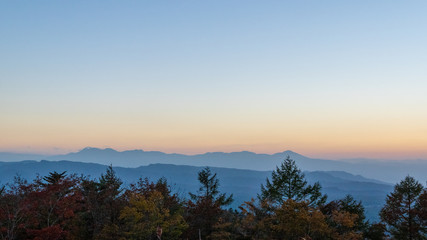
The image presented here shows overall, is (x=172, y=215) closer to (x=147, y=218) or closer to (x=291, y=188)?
(x=147, y=218)

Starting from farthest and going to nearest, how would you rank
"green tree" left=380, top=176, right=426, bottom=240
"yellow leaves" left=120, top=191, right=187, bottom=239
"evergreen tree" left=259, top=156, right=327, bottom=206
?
"evergreen tree" left=259, top=156, right=327, bottom=206 < "green tree" left=380, top=176, right=426, bottom=240 < "yellow leaves" left=120, top=191, right=187, bottom=239

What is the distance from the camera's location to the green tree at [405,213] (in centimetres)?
3656

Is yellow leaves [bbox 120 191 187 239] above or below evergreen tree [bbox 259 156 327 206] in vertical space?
below

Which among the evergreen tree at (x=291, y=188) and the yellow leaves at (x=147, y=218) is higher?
the evergreen tree at (x=291, y=188)

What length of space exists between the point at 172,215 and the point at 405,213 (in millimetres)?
27824

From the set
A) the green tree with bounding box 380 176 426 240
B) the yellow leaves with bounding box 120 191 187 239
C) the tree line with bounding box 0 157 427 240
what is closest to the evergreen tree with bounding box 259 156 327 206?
the tree line with bounding box 0 157 427 240

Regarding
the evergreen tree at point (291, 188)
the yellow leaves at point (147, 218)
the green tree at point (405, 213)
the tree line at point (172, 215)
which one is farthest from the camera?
the evergreen tree at point (291, 188)

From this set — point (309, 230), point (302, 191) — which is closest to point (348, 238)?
point (309, 230)

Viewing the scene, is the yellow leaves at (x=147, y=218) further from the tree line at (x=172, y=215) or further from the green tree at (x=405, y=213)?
the green tree at (x=405, y=213)

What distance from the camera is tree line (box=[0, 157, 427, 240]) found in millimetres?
27469

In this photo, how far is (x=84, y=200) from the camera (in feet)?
114

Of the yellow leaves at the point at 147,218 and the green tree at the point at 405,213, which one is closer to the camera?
the yellow leaves at the point at 147,218

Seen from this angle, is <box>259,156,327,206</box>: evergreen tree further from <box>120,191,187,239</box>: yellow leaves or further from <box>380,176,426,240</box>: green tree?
<box>120,191,187,239</box>: yellow leaves

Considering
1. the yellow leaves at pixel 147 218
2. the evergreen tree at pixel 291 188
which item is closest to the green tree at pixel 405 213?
the evergreen tree at pixel 291 188
